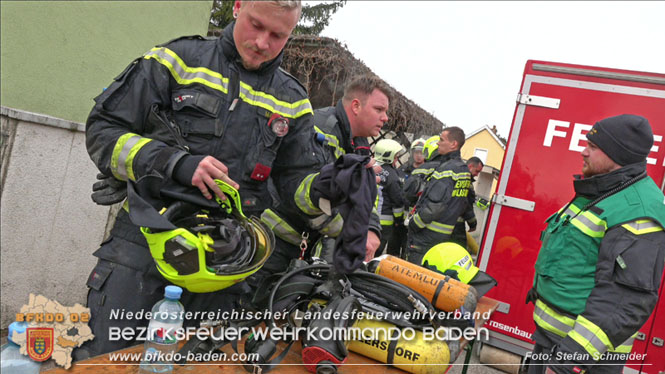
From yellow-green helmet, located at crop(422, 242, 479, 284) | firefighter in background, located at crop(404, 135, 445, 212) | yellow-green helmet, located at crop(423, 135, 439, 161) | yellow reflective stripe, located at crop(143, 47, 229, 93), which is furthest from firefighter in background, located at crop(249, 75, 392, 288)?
yellow-green helmet, located at crop(423, 135, 439, 161)

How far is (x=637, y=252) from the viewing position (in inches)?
93.7

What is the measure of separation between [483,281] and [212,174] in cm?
242

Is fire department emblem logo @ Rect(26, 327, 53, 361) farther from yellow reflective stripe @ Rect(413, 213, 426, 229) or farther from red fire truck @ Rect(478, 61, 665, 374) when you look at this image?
yellow reflective stripe @ Rect(413, 213, 426, 229)

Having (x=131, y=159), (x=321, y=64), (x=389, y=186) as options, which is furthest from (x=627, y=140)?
(x=321, y=64)

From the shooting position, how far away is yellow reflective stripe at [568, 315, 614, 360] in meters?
2.34

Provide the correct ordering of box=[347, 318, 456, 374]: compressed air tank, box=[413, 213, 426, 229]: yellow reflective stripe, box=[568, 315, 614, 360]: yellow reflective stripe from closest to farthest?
box=[347, 318, 456, 374]: compressed air tank, box=[568, 315, 614, 360]: yellow reflective stripe, box=[413, 213, 426, 229]: yellow reflective stripe

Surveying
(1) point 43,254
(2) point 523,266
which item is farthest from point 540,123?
(1) point 43,254

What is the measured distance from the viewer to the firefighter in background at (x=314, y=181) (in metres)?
2.23

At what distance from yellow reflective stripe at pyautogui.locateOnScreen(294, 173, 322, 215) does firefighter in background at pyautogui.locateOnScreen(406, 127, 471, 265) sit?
372 centimetres

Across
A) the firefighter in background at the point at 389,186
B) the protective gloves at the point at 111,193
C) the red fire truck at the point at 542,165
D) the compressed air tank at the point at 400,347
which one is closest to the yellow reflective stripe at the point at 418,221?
the firefighter in background at the point at 389,186

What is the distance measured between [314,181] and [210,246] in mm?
676

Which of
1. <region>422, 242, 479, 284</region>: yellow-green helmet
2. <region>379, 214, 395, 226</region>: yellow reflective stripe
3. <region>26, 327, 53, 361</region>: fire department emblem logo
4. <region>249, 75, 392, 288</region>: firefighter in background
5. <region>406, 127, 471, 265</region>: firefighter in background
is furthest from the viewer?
<region>379, 214, 395, 226</region>: yellow reflective stripe

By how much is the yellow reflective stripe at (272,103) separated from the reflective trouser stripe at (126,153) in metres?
0.50

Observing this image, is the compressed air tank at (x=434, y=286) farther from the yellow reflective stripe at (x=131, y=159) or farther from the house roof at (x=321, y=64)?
the house roof at (x=321, y=64)
